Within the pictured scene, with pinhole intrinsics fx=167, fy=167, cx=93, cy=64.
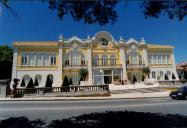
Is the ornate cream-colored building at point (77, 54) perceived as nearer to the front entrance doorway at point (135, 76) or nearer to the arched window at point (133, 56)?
the arched window at point (133, 56)

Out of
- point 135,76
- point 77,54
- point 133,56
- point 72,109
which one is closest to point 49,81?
point 72,109

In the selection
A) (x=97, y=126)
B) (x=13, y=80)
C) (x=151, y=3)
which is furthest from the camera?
(x=13, y=80)

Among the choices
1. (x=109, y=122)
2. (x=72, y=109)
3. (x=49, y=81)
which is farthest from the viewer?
(x=49, y=81)

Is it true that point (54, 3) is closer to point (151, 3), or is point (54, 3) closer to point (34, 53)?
point (151, 3)

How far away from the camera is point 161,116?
11.1 ft

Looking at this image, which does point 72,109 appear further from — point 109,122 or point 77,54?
point 77,54

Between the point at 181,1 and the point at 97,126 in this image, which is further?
A: the point at 181,1

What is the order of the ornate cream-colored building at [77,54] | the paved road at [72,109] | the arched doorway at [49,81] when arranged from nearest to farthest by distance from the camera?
the paved road at [72,109], the ornate cream-colored building at [77,54], the arched doorway at [49,81]

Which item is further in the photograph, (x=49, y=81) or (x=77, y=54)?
(x=77, y=54)

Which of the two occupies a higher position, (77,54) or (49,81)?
(77,54)

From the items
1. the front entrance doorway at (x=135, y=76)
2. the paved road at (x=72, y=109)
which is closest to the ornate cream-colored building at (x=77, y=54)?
the front entrance doorway at (x=135, y=76)

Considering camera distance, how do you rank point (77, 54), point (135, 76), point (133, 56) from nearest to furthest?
point (133, 56), point (77, 54), point (135, 76)

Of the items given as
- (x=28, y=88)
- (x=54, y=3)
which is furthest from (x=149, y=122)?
(x=28, y=88)

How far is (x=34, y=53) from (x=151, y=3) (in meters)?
6.17
